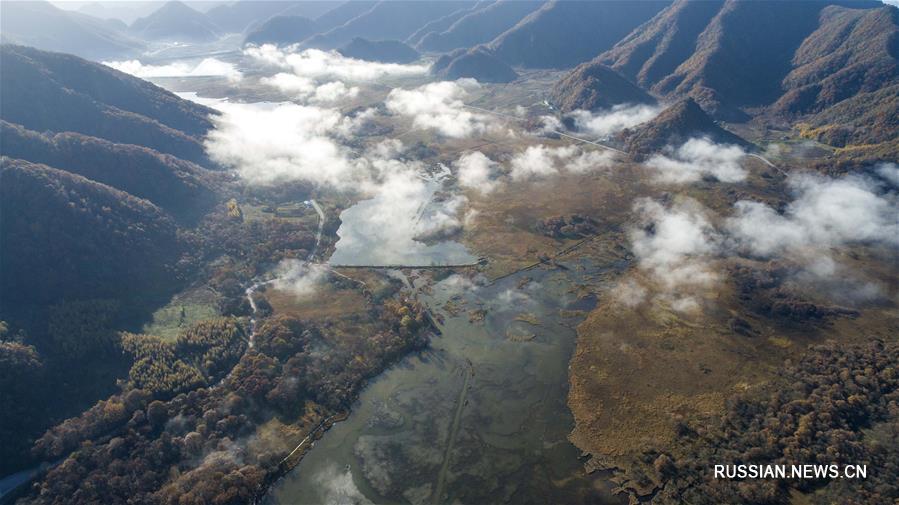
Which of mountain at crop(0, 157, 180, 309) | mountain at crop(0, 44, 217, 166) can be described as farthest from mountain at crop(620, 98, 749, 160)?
mountain at crop(0, 44, 217, 166)

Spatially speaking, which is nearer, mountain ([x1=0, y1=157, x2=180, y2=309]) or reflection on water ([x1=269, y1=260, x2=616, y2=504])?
reflection on water ([x1=269, y1=260, x2=616, y2=504])

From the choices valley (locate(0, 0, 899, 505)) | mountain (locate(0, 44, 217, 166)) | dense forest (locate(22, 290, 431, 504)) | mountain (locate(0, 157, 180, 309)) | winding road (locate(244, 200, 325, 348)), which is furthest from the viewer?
mountain (locate(0, 44, 217, 166))

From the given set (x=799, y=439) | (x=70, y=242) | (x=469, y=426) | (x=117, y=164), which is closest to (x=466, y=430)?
(x=469, y=426)

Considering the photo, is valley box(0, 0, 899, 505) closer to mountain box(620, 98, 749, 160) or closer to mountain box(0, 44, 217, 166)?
mountain box(0, 44, 217, 166)

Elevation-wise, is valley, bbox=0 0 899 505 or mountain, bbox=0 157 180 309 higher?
mountain, bbox=0 157 180 309

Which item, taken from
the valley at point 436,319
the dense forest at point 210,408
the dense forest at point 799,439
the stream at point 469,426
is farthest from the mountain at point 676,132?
the dense forest at point 210,408

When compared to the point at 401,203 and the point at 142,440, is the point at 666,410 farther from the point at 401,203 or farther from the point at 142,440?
the point at 401,203
